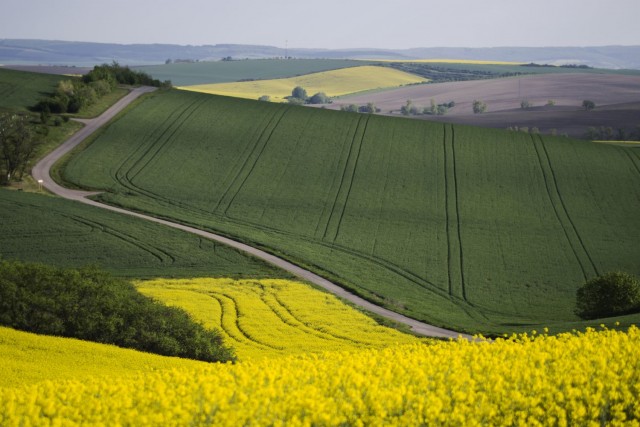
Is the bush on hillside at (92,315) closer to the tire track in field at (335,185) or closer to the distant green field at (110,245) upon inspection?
the distant green field at (110,245)

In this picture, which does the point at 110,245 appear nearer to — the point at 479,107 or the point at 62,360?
the point at 62,360

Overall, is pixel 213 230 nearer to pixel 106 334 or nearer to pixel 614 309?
pixel 614 309

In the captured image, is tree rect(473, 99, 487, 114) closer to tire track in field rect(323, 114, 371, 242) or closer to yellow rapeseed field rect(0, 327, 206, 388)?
tire track in field rect(323, 114, 371, 242)

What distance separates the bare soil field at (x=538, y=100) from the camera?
13038 centimetres

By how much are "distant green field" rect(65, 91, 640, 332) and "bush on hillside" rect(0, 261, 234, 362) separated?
21475 millimetres

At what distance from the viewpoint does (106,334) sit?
29219mm

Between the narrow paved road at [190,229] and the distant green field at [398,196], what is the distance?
1293mm

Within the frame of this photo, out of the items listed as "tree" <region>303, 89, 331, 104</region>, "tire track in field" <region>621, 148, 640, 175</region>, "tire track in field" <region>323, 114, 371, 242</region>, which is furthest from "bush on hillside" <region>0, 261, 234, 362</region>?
"tree" <region>303, 89, 331, 104</region>

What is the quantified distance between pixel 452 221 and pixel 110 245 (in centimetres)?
3032

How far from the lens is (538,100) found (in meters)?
161

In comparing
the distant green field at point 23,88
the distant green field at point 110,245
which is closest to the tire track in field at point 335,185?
the distant green field at point 110,245

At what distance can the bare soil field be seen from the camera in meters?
130

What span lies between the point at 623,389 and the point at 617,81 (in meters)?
174

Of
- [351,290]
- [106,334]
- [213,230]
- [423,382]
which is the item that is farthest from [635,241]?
[423,382]
